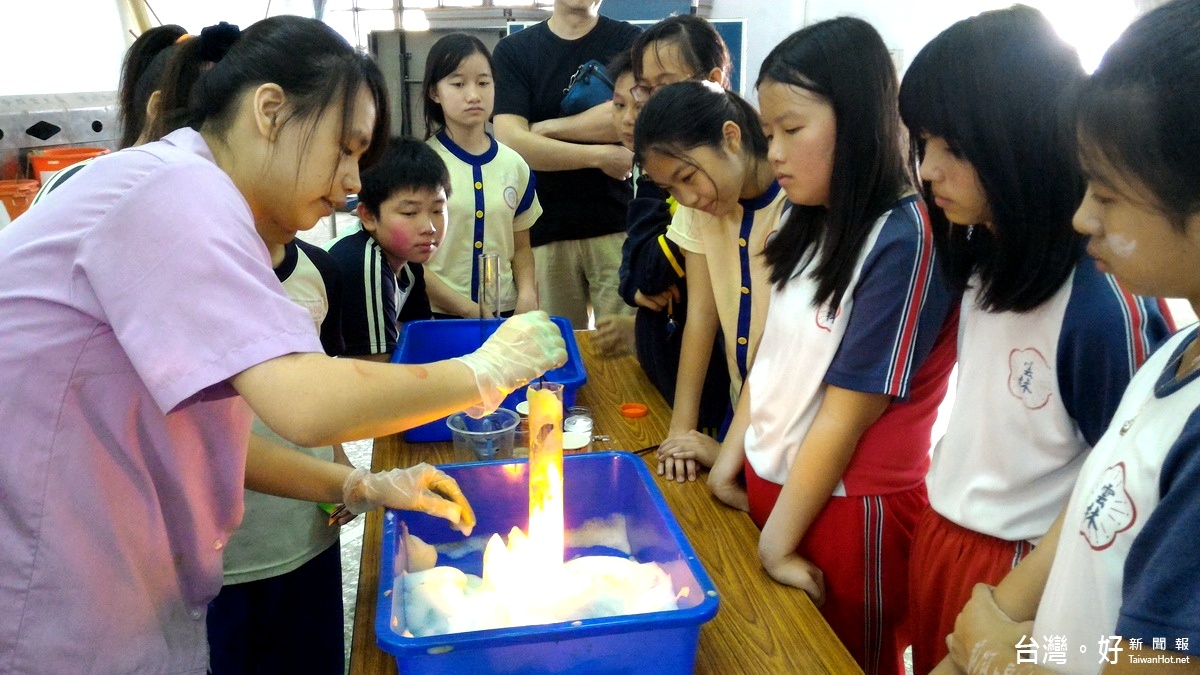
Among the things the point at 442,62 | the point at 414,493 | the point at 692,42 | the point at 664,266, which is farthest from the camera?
the point at 442,62

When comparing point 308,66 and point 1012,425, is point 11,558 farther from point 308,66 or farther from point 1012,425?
point 1012,425

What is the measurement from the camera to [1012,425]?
1.00m

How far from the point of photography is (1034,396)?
38.3 inches

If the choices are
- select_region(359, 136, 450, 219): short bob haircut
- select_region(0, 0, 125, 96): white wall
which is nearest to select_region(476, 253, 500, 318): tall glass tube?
select_region(359, 136, 450, 219): short bob haircut

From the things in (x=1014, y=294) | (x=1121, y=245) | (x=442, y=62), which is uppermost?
(x=442, y=62)

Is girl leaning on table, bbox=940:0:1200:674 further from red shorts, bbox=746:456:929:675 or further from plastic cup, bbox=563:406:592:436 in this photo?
plastic cup, bbox=563:406:592:436

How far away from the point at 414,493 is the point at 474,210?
131 cm

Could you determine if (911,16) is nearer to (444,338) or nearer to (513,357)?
(444,338)

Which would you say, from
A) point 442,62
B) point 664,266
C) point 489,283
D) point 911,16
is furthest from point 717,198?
point 911,16

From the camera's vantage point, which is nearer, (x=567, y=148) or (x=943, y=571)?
(x=943, y=571)

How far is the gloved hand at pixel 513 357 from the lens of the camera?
0.89 metres

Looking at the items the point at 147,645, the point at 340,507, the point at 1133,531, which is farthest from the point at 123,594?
the point at 1133,531

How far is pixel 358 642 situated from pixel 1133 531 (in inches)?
31.7

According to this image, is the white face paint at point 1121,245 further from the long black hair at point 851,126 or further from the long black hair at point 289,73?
the long black hair at point 289,73
